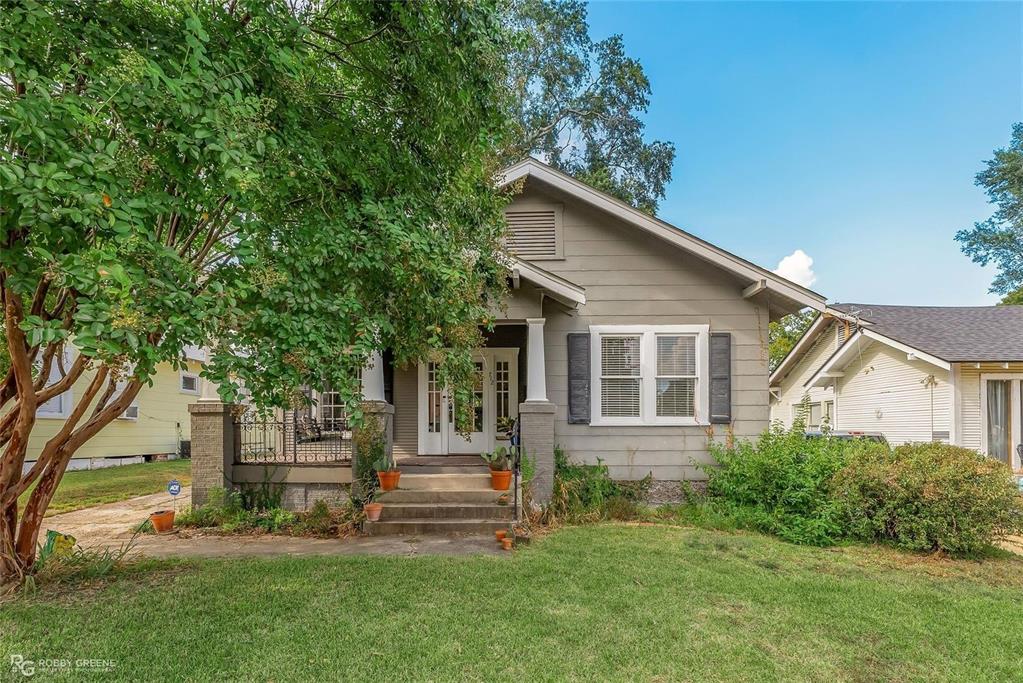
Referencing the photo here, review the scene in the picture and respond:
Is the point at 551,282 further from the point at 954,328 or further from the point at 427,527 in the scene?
the point at 954,328

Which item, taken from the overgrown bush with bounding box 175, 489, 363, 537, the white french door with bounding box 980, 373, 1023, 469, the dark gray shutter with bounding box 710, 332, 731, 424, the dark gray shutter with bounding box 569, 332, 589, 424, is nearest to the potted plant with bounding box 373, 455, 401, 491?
the overgrown bush with bounding box 175, 489, 363, 537

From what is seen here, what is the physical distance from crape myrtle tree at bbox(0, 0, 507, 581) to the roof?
3.19 metres

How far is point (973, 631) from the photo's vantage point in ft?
12.8

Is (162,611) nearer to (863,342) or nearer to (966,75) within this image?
(863,342)

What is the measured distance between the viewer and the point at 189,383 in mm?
17578

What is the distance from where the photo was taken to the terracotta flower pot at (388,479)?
22.6 feet

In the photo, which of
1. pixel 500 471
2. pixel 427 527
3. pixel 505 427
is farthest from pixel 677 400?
pixel 427 527

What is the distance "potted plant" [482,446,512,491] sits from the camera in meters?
6.96

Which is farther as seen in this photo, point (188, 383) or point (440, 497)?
point (188, 383)

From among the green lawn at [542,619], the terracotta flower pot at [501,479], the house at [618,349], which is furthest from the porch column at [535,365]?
the green lawn at [542,619]

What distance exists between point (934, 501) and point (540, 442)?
477 cm

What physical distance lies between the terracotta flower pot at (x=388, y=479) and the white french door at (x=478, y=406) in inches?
70.0

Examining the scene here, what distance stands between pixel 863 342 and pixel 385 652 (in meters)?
14.6

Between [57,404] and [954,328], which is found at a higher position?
[954,328]
